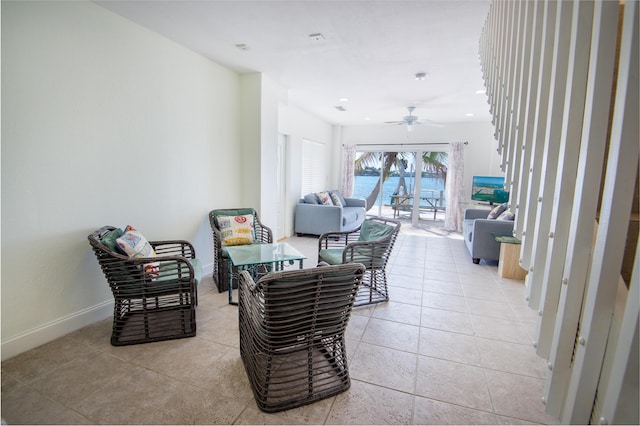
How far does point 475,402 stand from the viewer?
5.92 feet

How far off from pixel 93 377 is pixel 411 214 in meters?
7.46

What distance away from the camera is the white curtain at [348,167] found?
26.9 feet

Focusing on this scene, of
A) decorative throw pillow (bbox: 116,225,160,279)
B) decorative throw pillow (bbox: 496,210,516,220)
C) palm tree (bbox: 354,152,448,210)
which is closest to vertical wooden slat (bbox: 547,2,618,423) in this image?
decorative throw pillow (bbox: 116,225,160,279)

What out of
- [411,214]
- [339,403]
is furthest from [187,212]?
[411,214]

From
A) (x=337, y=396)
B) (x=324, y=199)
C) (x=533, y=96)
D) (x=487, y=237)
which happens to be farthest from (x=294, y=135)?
(x=533, y=96)

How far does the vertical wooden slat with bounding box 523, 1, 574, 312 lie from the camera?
88cm

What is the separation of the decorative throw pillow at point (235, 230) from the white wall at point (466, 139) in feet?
17.9

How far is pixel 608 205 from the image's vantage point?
24.8 inches

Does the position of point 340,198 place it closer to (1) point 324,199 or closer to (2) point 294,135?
(1) point 324,199

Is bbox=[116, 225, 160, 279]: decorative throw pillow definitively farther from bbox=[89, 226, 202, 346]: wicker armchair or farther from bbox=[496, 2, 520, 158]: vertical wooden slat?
bbox=[496, 2, 520, 158]: vertical wooden slat

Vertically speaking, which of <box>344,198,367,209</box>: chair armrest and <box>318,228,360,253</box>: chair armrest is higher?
<box>344,198,367,209</box>: chair armrest

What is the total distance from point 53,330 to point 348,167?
6893 mm

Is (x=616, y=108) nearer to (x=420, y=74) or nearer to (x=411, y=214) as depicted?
(x=420, y=74)

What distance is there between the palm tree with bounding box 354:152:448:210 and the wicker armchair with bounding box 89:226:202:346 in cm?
655
